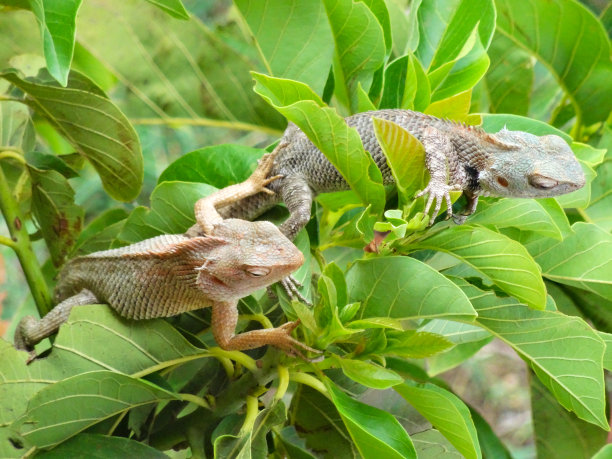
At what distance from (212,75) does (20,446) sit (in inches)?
40.7

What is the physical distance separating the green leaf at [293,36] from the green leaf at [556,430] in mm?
1114

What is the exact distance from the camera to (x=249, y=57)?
1841 mm

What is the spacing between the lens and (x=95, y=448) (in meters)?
1.23

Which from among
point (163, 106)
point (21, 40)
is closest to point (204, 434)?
point (163, 106)

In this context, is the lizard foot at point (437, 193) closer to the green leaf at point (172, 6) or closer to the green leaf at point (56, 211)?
the green leaf at point (172, 6)

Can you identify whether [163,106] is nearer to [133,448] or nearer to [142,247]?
Answer: [142,247]

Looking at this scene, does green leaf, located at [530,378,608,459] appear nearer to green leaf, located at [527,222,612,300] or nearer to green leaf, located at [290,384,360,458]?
green leaf, located at [527,222,612,300]

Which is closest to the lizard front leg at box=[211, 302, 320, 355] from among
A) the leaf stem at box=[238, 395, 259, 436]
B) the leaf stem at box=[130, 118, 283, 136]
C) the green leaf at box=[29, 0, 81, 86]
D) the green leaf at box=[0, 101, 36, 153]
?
the leaf stem at box=[238, 395, 259, 436]

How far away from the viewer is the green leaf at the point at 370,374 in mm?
1156

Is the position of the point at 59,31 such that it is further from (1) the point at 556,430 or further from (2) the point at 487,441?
(1) the point at 556,430

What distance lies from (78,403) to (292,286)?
45 centimetres

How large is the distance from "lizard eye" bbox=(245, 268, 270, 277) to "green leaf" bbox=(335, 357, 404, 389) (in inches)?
8.7

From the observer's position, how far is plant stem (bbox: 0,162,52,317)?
1.49 metres

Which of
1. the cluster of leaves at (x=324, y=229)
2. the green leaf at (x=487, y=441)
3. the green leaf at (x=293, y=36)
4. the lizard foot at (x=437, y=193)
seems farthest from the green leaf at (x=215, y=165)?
the green leaf at (x=487, y=441)
